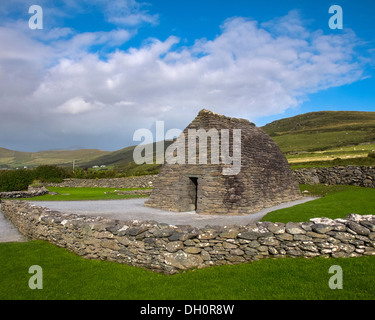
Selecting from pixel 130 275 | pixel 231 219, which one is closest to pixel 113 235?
pixel 130 275

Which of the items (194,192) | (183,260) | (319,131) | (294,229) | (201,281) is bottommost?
(201,281)

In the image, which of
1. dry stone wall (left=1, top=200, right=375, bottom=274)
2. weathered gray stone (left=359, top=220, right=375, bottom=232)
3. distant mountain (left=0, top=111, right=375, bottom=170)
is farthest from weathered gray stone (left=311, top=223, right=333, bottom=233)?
distant mountain (left=0, top=111, right=375, bottom=170)

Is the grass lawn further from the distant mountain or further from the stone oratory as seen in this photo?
the distant mountain

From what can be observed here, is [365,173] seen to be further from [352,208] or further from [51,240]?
[51,240]

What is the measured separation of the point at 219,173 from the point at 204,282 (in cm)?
900

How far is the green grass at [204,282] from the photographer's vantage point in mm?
5527

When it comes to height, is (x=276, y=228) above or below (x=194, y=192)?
below

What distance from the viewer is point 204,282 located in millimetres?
6277

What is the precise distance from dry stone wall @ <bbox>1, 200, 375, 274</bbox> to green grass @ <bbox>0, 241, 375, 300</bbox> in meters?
0.28

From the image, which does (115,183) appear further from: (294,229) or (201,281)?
(294,229)

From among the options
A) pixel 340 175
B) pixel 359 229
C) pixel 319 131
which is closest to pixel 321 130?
pixel 319 131

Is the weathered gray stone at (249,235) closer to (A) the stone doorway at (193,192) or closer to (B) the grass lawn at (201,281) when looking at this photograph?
(B) the grass lawn at (201,281)

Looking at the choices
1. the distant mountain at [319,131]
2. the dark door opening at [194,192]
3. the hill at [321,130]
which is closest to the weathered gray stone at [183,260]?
the dark door opening at [194,192]

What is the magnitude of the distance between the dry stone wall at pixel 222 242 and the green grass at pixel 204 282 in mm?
275
